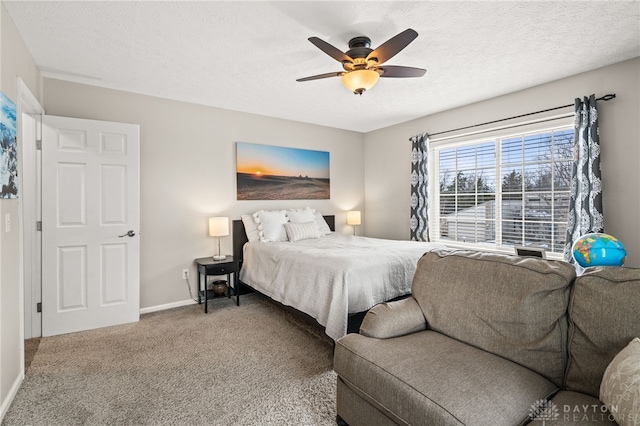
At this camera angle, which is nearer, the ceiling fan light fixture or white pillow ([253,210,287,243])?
the ceiling fan light fixture

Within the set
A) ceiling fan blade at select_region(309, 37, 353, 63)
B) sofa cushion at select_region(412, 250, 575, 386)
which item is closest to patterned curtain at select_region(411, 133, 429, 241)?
ceiling fan blade at select_region(309, 37, 353, 63)

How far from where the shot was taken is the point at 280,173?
16.1ft

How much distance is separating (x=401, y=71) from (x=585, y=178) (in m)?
2.22

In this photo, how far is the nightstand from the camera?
3.79 m

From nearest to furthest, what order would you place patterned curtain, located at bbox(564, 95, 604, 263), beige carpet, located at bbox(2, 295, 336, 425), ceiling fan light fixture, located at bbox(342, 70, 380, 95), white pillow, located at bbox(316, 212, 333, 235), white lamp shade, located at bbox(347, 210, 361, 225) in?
beige carpet, located at bbox(2, 295, 336, 425)
ceiling fan light fixture, located at bbox(342, 70, 380, 95)
patterned curtain, located at bbox(564, 95, 604, 263)
white pillow, located at bbox(316, 212, 333, 235)
white lamp shade, located at bbox(347, 210, 361, 225)

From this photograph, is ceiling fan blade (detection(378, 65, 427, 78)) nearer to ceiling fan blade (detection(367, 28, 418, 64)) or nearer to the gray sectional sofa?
ceiling fan blade (detection(367, 28, 418, 64))

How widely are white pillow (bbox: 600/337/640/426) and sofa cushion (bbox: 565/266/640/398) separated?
0.13m

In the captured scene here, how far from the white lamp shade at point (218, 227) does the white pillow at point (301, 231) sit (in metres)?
0.80

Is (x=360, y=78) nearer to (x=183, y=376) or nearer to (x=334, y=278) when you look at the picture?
(x=334, y=278)

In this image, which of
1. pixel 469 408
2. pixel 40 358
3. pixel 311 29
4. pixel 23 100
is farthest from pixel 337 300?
pixel 23 100

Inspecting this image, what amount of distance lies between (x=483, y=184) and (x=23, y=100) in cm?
510

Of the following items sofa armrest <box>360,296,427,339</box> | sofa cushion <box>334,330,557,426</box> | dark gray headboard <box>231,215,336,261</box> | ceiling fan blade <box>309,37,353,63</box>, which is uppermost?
ceiling fan blade <box>309,37,353,63</box>

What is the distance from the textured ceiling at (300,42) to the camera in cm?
221

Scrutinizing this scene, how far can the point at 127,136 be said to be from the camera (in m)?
3.50
